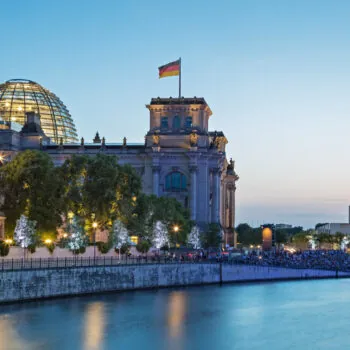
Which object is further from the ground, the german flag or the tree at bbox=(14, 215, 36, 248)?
the german flag

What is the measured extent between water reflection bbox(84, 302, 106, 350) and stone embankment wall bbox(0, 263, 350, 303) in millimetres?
4141

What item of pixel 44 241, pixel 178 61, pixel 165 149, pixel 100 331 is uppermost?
pixel 178 61

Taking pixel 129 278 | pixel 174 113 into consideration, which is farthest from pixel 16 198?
pixel 174 113

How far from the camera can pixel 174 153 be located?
155375 millimetres

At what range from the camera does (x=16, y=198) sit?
9894 cm

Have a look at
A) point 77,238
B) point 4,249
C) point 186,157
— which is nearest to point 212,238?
point 186,157

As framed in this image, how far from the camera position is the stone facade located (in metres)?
155

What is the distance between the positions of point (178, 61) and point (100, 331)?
84215 mm

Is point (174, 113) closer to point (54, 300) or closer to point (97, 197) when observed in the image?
point (97, 197)

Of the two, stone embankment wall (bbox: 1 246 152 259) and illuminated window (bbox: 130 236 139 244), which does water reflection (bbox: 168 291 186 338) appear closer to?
stone embankment wall (bbox: 1 246 152 259)

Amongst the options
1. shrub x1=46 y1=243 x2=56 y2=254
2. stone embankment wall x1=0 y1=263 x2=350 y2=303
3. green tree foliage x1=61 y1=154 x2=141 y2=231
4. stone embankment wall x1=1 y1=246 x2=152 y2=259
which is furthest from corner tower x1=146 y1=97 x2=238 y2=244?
shrub x1=46 y1=243 x2=56 y2=254

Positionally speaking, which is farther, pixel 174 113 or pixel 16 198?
pixel 174 113

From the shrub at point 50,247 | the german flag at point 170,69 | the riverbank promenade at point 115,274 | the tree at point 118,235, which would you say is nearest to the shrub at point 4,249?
the riverbank promenade at point 115,274

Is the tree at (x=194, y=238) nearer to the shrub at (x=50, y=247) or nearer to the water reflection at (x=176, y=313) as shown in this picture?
the water reflection at (x=176, y=313)
